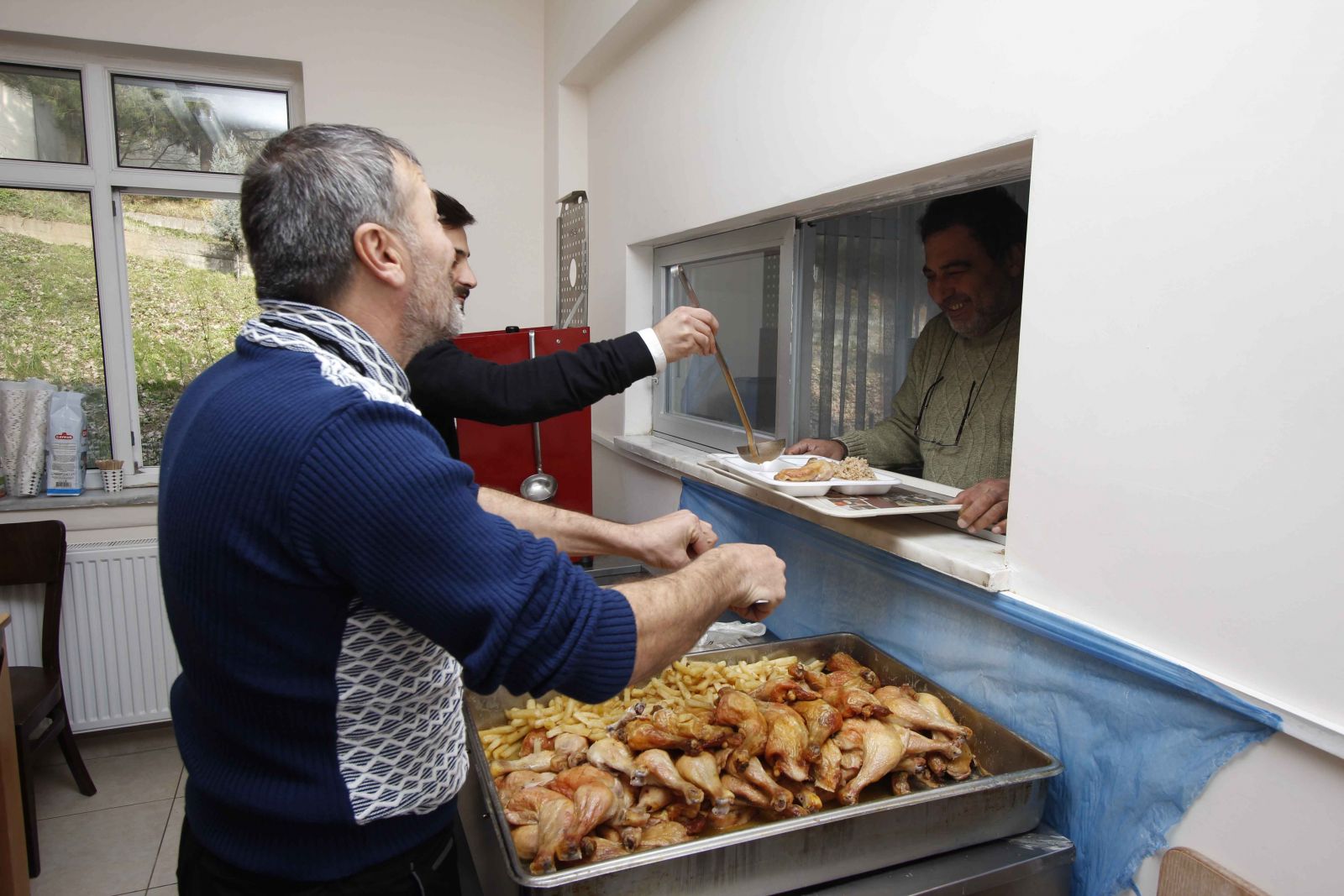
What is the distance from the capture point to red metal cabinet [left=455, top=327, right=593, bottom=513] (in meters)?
2.58

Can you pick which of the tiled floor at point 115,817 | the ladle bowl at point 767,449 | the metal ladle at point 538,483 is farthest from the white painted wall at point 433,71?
the tiled floor at point 115,817

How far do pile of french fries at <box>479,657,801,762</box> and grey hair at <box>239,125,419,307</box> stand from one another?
838 mm

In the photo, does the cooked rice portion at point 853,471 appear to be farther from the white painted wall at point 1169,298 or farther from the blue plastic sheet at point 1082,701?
the white painted wall at point 1169,298

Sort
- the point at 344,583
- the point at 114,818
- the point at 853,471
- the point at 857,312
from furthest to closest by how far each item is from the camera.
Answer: the point at 114,818 < the point at 857,312 < the point at 853,471 < the point at 344,583

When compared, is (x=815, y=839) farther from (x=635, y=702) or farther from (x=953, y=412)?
(x=953, y=412)

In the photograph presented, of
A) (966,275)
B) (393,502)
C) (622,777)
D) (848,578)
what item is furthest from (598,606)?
(966,275)

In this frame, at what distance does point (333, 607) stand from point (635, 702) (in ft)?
2.63

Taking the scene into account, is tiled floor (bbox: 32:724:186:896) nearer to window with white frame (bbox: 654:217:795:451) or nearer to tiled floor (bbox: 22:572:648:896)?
tiled floor (bbox: 22:572:648:896)

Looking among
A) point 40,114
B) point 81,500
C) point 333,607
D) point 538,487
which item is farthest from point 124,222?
point 333,607

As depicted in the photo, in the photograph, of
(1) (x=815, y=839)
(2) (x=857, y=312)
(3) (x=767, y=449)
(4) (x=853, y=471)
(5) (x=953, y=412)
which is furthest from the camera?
(2) (x=857, y=312)

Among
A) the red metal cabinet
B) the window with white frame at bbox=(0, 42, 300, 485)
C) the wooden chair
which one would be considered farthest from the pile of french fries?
the window with white frame at bbox=(0, 42, 300, 485)

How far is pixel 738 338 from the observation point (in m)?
2.55

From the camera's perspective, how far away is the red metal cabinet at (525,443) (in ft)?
8.48

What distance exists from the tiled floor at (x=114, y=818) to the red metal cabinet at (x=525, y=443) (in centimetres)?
170
